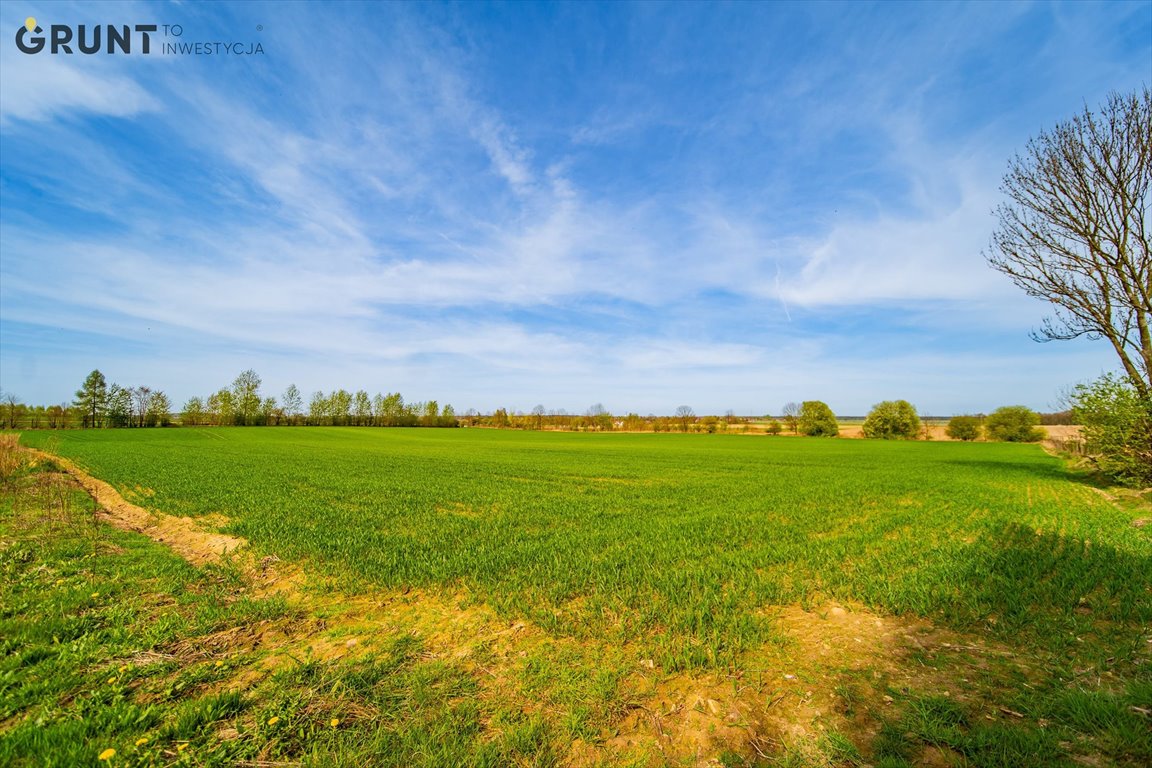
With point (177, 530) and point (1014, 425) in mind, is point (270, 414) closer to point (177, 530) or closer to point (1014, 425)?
point (177, 530)

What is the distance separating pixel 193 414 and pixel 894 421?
520 ft

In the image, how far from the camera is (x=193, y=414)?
101 m

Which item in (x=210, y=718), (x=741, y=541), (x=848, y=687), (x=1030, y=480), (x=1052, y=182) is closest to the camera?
(x=210, y=718)

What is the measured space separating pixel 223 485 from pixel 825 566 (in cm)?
2311

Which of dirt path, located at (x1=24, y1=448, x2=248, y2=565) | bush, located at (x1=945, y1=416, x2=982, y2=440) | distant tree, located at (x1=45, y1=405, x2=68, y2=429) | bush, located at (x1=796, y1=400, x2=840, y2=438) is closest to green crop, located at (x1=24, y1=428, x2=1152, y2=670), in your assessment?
dirt path, located at (x1=24, y1=448, x2=248, y2=565)

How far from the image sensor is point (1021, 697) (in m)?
4.37

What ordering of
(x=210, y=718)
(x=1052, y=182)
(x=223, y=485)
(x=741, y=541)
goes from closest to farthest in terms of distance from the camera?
1. (x=210, y=718)
2. (x=741, y=541)
3. (x=223, y=485)
4. (x=1052, y=182)

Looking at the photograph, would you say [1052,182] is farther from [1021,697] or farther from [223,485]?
[223,485]

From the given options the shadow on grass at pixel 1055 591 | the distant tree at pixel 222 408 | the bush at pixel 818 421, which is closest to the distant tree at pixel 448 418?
the distant tree at pixel 222 408

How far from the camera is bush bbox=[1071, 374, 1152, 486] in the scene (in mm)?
18297

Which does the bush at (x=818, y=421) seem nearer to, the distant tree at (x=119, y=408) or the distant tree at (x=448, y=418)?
the distant tree at (x=448, y=418)

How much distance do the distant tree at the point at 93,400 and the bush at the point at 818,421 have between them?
14965 centimetres

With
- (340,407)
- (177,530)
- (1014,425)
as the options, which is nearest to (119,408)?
(340,407)

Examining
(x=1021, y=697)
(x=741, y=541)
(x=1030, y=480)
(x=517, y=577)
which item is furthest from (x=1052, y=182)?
(x=517, y=577)
